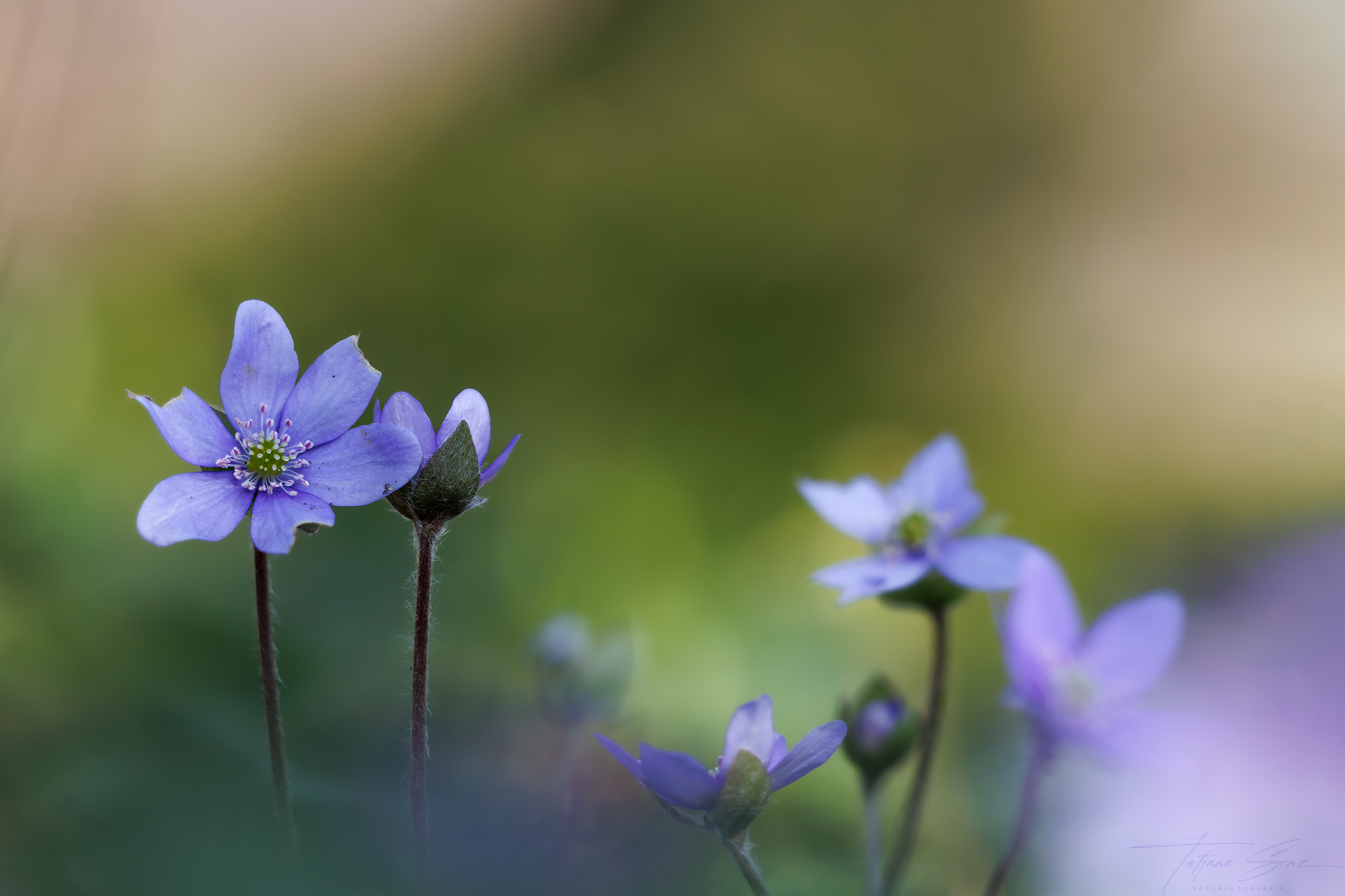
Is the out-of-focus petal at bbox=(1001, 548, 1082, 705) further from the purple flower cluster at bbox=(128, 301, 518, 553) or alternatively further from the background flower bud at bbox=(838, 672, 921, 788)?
the purple flower cluster at bbox=(128, 301, 518, 553)

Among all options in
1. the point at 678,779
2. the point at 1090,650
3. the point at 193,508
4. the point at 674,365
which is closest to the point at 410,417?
the point at 193,508

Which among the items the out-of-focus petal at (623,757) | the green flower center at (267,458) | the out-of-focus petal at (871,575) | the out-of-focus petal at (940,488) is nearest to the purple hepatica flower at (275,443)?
the green flower center at (267,458)

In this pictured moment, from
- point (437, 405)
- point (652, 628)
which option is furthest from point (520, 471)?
point (652, 628)

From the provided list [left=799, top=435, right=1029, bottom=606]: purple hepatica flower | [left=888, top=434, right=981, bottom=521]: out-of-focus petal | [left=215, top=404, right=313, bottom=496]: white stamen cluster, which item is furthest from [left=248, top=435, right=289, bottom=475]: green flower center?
[left=888, top=434, right=981, bottom=521]: out-of-focus petal

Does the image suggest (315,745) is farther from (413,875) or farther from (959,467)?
(959,467)

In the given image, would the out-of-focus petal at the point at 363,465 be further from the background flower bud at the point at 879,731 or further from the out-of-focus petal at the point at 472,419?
the background flower bud at the point at 879,731
